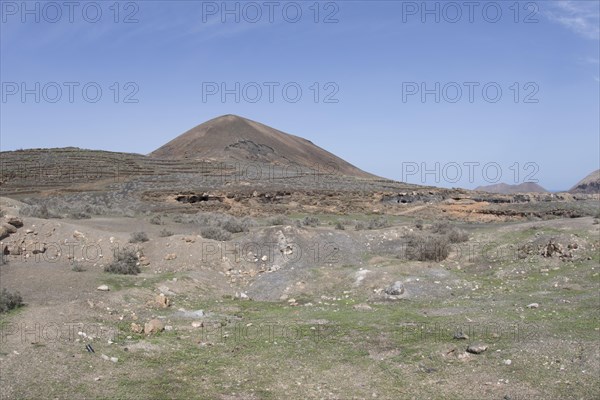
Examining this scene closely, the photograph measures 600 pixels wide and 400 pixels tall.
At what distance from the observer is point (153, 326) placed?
37.5ft

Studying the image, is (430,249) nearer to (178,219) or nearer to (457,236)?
(457,236)

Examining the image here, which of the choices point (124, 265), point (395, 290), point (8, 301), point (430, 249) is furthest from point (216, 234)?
point (8, 301)

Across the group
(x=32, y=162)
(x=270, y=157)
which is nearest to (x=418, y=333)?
(x=32, y=162)

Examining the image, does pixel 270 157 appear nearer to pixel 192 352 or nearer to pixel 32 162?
pixel 32 162

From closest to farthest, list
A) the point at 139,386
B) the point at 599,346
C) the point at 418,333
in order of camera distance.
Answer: the point at 139,386
the point at 599,346
the point at 418,333

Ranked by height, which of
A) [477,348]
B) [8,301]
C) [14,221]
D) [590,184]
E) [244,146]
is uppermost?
[244,146]

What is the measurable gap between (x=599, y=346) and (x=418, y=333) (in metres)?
3.32

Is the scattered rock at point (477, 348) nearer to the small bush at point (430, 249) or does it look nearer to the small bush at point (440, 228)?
the small bush at point (430, 249)

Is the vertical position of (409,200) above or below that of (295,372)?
above

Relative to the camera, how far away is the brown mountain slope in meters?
81.4

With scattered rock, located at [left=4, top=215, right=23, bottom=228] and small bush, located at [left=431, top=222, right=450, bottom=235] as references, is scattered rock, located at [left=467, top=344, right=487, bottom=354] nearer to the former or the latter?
small bush, located at [left=431, top=222, right=450, bottom=235]

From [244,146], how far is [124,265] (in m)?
68.5

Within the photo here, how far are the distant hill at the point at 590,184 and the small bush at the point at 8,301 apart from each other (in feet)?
297

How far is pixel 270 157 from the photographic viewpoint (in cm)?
8412
